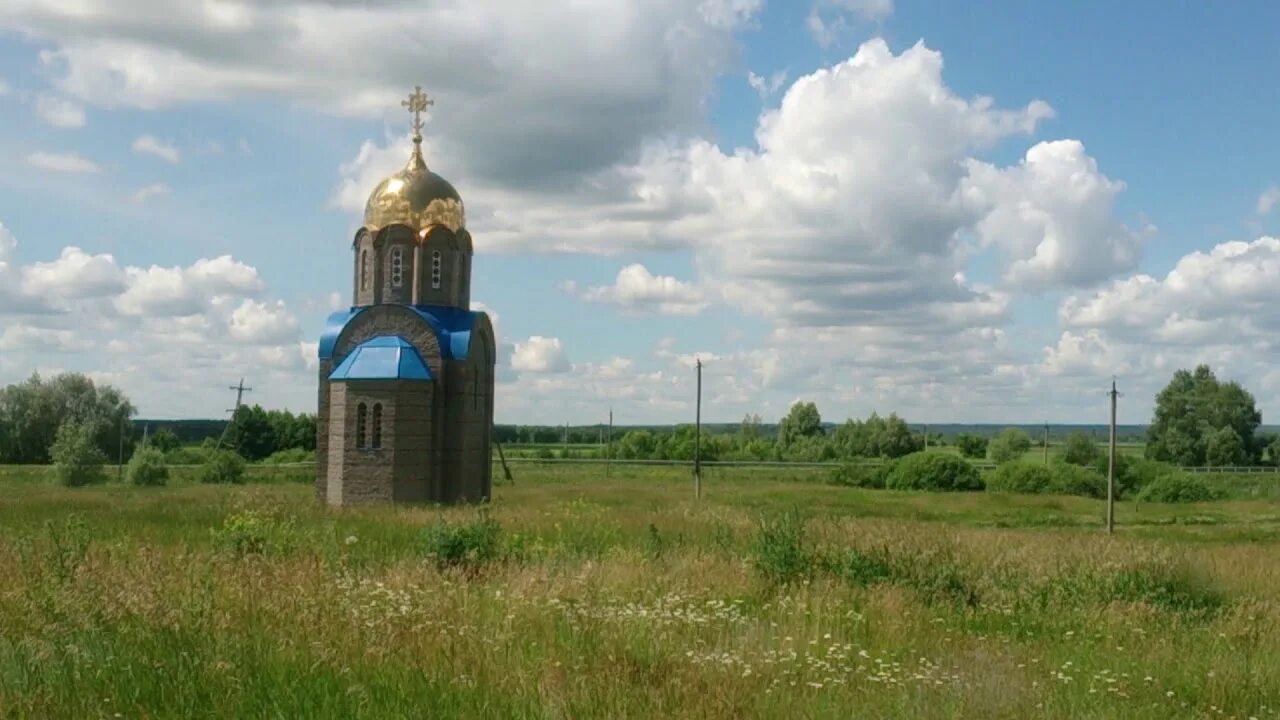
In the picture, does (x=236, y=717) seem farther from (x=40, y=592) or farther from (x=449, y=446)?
(x=449, y=446)

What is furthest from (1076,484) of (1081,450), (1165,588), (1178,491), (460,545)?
(460,545)

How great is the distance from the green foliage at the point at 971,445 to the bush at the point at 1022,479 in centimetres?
5418

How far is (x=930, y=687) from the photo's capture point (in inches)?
252

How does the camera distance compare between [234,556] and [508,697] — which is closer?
[508,697]

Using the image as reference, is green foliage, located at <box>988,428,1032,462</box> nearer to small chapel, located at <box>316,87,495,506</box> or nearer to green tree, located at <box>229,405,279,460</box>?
green tree, located at <box>229,405,279,460</box>

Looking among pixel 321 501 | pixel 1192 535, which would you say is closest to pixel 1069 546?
pixel 1192 535

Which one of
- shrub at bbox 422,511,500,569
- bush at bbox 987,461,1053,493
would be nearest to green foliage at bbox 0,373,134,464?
bush at bbox 987,461,1053,493

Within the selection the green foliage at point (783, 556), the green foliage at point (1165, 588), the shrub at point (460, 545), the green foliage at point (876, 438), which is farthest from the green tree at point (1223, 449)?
the shrub at point (460, 545)

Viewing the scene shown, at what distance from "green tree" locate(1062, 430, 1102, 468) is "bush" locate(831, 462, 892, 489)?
68.3 ft

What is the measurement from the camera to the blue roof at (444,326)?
95.1 feet

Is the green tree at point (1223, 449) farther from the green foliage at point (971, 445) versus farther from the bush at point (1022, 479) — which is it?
the bush at point (1022, 479)

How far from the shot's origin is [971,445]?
107250 mm

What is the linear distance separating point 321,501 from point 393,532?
12.1 m

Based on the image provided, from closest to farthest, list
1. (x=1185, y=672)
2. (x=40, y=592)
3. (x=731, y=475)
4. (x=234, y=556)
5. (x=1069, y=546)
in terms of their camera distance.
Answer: (x=1185, y=672), (x=40, y=592), (x=234, y=556), (x=1069, y=546), (x=731, y=475)
